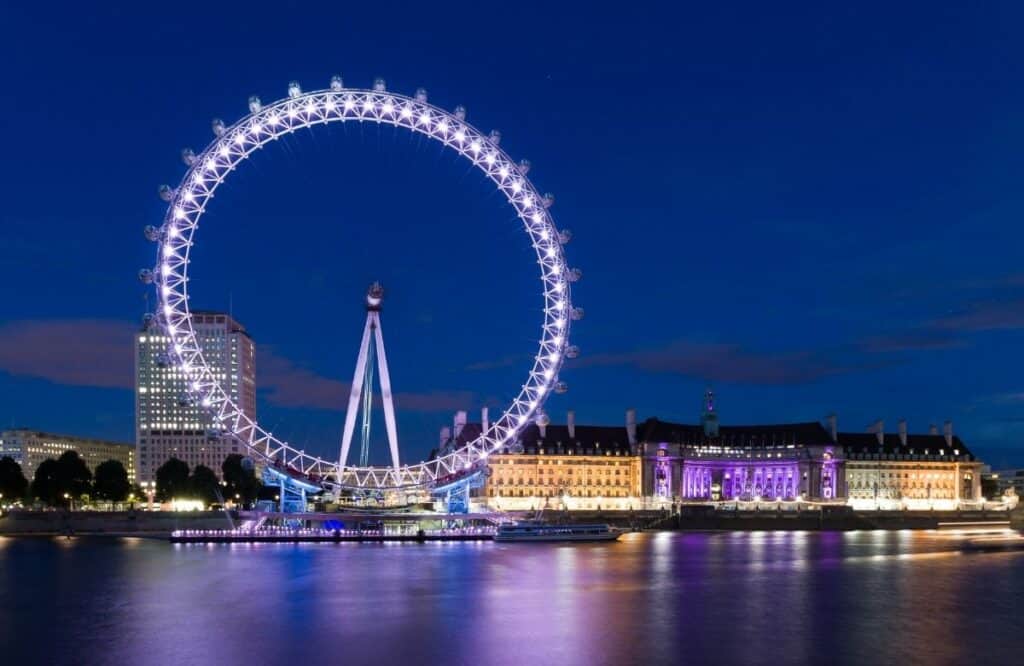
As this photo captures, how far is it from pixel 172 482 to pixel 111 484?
5.09 meters

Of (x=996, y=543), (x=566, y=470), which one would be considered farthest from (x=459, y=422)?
(x=996, y=543)

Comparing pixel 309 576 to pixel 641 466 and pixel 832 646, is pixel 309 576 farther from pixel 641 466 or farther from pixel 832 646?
pixel 641 466

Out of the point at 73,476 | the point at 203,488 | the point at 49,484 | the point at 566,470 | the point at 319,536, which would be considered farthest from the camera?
the point at 566,470

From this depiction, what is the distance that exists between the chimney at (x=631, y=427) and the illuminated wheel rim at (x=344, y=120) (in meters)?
67.9

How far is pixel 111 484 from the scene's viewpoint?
9881 cm

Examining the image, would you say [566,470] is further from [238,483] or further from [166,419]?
[166,419]

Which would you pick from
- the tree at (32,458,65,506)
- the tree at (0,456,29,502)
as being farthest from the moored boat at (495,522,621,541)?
the tree at (0,456,29,502)

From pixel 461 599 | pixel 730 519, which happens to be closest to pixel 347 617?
pixel 461 599

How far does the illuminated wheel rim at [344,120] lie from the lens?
54281 mm

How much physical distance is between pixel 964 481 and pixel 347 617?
123694 mm

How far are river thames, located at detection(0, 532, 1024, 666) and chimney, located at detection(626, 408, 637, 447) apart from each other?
2843 inches

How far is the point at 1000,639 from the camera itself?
101 ft

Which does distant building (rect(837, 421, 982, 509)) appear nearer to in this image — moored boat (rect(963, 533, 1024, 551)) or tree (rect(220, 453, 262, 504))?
moored boat (rect(963, 533, 1024, 551))

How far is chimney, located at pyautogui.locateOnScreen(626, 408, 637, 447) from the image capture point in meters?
133
